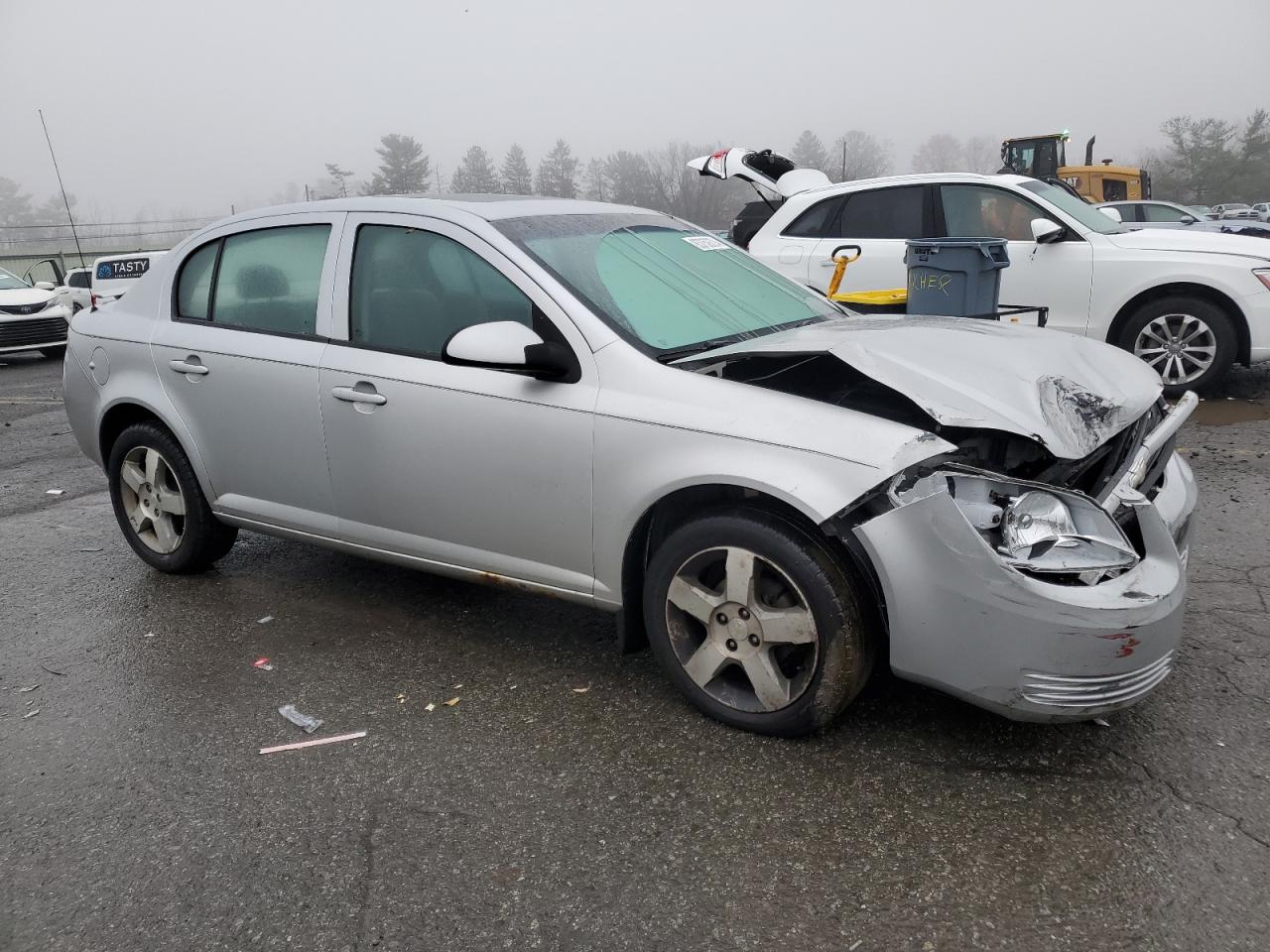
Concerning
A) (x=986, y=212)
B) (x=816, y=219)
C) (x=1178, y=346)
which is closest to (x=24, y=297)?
(x=816, y=219)

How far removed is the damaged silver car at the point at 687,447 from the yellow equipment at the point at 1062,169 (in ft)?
64.2

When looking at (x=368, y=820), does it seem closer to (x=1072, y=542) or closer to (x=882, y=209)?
(x=1072, y=542)

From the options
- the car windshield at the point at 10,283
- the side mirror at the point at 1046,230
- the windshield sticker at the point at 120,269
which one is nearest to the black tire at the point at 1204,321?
the side mirror at the point at 1046,230

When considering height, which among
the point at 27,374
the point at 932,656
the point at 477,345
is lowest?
the point at 27,374

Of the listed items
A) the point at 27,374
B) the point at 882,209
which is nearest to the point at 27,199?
the point at 27,374

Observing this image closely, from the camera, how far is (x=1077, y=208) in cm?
799

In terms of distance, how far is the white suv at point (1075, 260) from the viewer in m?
7.36

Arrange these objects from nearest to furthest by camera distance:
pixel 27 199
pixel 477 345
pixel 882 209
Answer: pixel 477 345, pixel 882 209, pixel 27 199

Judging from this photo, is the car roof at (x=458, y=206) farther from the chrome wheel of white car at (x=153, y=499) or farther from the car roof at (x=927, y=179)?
the car roof at (x=927, y=179)

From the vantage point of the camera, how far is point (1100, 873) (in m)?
2.36

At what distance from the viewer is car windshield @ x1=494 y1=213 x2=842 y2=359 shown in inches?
130

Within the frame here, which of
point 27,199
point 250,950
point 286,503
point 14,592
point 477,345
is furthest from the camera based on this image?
point 27,199

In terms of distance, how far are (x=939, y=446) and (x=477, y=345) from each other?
1.44 meters

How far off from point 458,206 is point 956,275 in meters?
3.95
